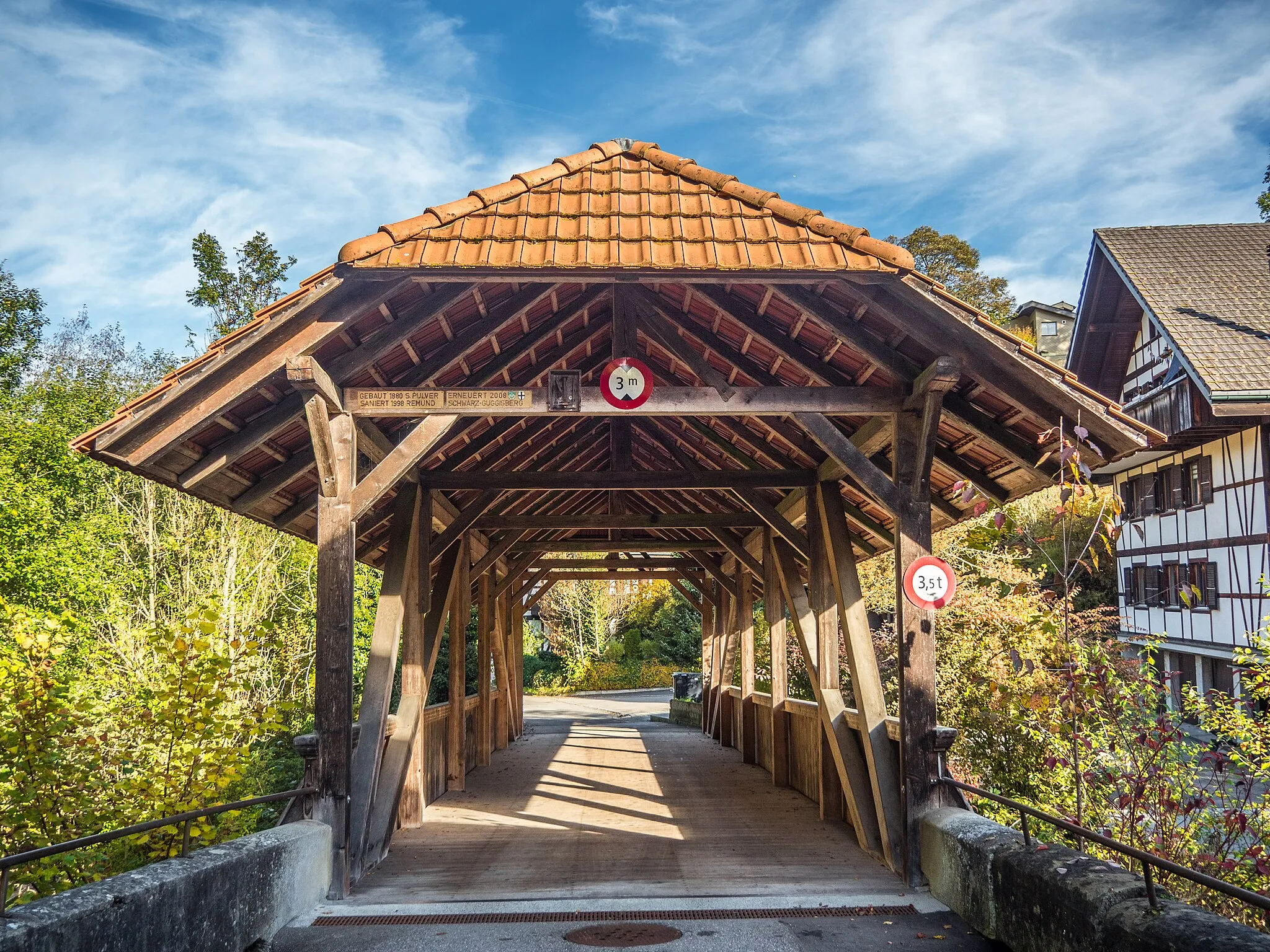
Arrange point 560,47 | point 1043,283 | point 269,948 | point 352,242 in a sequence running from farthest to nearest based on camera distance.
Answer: point 1043,283 < point 560,47 < point 352,242 < point 269,948

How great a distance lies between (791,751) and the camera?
12141 millimetres

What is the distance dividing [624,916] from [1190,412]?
1574 centimetres

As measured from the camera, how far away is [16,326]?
2650cm

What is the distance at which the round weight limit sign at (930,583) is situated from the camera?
664 centimetres

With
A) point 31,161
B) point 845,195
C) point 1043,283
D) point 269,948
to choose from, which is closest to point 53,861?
point 269,948

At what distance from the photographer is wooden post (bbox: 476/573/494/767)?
14773 mm

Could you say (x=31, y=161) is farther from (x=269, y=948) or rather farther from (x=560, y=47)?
(x=269, y=948)

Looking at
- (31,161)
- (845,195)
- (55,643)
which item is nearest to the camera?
(55,643)

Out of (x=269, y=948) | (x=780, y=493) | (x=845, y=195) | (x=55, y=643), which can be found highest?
(x=845, y=195)

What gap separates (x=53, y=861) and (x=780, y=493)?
315 inches

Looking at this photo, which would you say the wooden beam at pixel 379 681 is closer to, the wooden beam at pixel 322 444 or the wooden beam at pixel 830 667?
the wooden beam at pixel 322 444

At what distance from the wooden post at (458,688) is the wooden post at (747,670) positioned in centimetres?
410

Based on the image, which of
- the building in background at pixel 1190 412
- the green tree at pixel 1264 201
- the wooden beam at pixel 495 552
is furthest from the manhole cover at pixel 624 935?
the green tree at pixel 1264 201

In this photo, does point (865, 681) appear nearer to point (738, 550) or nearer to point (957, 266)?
point (738, 550)
